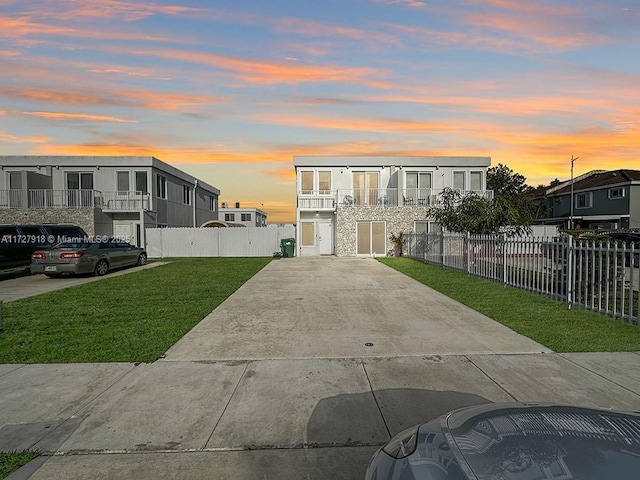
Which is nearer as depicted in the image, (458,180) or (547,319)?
(547,319)

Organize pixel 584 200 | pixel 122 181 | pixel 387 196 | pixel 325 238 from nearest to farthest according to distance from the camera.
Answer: pixel 387 196, pixel 325 238, pixel 122 181, pixel 584 200

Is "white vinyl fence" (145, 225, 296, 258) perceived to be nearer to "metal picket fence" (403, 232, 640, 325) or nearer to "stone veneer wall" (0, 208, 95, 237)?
"stone veneer wall" (0, 208, 95, 237)

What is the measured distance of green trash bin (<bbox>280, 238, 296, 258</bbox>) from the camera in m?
26.0

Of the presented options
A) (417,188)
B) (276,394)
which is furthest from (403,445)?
(417,188)

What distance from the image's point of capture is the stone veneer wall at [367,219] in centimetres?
2555

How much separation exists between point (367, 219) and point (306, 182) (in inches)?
190

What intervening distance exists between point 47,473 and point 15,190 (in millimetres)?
29426

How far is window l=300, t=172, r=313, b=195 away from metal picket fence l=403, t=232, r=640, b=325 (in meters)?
11.6

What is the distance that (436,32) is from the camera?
11.2m

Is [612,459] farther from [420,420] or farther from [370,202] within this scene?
[370,202]

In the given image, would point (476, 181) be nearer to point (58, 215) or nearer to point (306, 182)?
point (306, 182)

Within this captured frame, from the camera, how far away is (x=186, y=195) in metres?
35.4

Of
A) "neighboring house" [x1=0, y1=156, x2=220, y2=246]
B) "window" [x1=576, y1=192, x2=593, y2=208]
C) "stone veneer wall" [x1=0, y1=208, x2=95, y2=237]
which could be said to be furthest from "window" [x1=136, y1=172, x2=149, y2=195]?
"window" [x1=576, y1=192, x2=593, y2=208]

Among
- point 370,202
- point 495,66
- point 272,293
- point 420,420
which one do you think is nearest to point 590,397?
point 420,420
